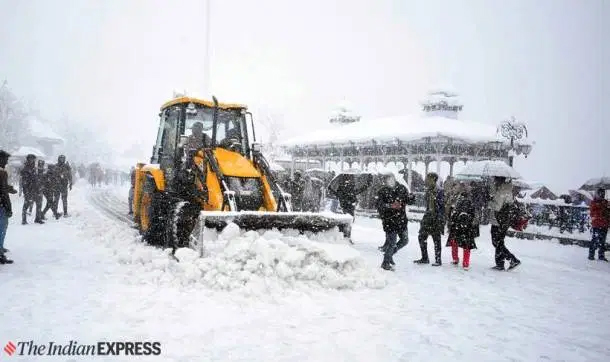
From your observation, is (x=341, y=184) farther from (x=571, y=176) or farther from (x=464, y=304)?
(x=571, y=176)

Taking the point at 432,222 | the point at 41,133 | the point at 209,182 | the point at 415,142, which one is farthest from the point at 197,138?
the point at 41,133

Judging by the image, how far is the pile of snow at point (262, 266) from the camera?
18.6 ft

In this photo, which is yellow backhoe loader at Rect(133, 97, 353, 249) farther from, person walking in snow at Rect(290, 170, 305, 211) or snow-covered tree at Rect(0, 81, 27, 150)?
snow-covered tree at Rect(0, 81, 27, 150)

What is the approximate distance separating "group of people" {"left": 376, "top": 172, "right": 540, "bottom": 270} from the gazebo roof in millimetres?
11146

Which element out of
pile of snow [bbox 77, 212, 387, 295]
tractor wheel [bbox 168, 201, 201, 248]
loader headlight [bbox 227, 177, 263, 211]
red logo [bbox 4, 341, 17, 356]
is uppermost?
loader headlight [bbox 227, 177, 263, 211]

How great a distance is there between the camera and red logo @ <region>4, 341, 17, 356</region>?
11.9ft

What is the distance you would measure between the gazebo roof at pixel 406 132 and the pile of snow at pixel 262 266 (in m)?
14.1

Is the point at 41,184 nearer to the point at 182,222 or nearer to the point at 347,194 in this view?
the point at 182,222

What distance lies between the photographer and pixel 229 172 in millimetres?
7305

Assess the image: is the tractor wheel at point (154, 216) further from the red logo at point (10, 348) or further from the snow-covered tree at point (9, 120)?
the snow-covered tree at point (9, 120)

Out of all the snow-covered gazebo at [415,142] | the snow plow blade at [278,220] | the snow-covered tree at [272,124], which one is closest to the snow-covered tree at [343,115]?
the snow-covered gazebo at [415,142]

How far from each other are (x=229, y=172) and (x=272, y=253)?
1.99 meters

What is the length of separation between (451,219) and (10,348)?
6.88m

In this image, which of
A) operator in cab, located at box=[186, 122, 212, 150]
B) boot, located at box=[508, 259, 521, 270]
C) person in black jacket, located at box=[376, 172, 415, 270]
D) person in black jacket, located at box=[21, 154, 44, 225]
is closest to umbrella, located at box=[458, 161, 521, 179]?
boot, located at box=[508, 259, 521, 270]
